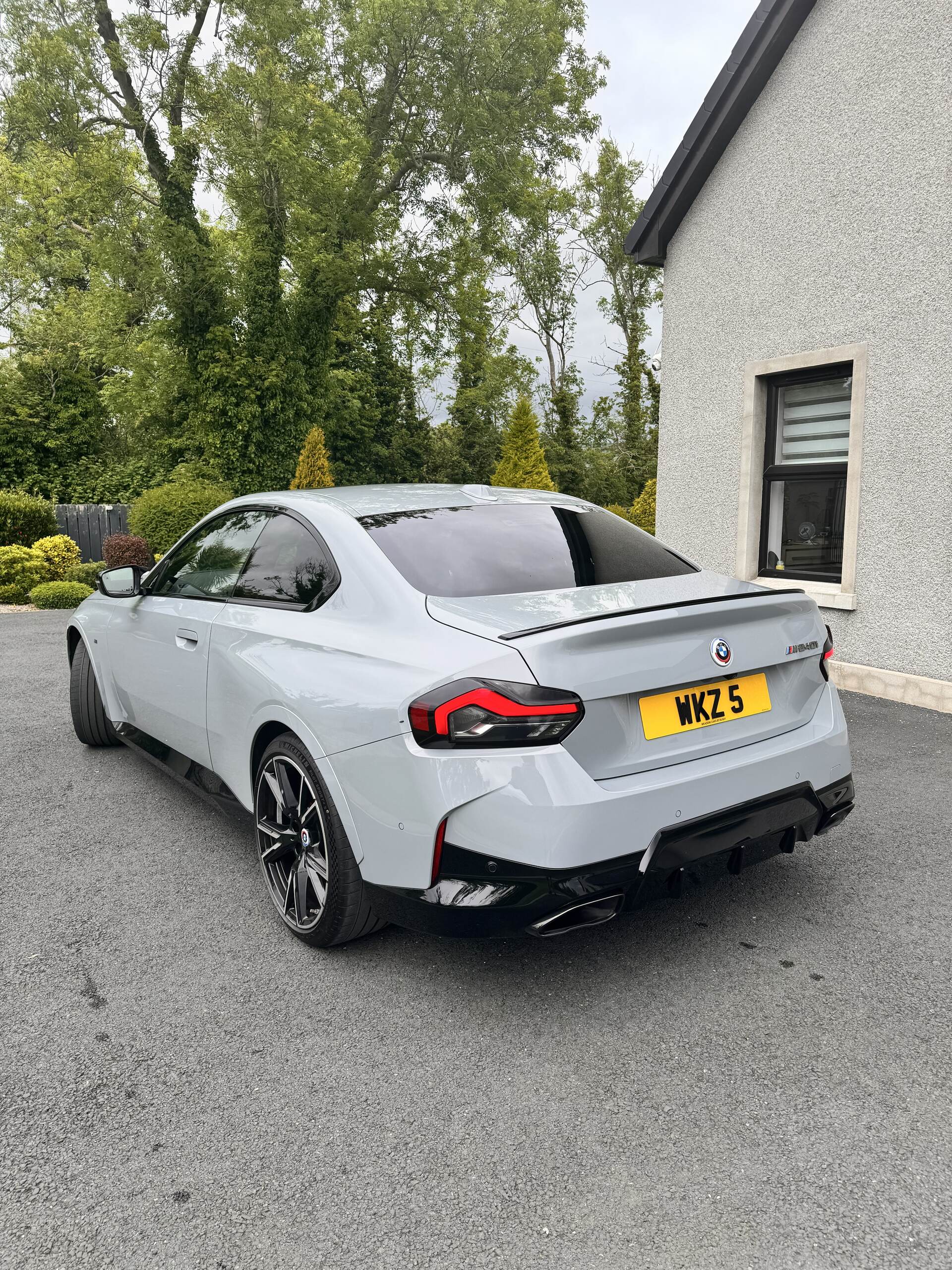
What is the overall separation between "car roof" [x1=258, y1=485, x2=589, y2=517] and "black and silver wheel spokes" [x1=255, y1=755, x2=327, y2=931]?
3.28 feet

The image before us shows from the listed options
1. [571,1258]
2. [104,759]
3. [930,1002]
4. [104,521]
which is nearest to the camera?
[571,1258]

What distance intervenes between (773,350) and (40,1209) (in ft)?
25.4

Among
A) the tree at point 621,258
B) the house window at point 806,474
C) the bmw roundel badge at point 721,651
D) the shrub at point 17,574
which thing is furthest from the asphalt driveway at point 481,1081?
the tree at point 621,258

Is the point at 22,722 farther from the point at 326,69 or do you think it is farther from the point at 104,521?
the point at 326,69

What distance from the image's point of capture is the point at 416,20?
866 inches

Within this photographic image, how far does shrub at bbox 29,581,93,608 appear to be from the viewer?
13711 millimetres

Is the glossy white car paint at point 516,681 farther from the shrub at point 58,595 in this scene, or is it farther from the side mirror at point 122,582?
the shrub at point 58,595

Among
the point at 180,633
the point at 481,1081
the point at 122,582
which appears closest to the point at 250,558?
the point at 180,633

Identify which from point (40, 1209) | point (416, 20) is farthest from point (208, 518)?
point (416, 20)

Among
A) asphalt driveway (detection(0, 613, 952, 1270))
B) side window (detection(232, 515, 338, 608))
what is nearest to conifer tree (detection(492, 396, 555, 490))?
side window (detection(232, 515, 338, 608))

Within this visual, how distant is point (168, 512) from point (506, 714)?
16.2m

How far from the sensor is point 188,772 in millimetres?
3846

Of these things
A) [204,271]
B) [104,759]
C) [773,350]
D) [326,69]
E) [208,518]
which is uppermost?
[326,69]

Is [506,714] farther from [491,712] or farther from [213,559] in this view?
[213,559]
